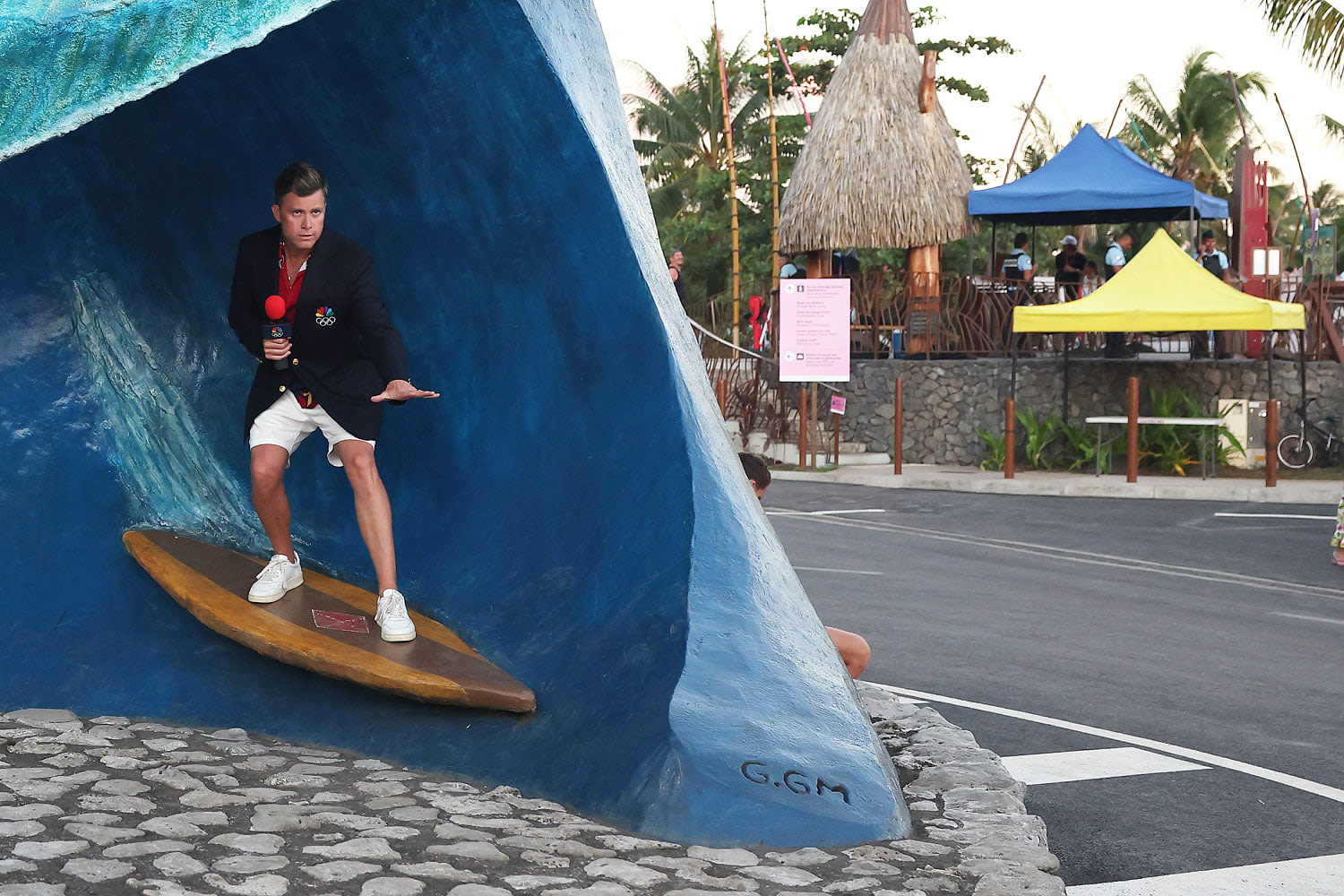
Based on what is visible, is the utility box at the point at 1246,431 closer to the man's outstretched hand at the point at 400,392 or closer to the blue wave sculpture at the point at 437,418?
the blue wave sculpture at the point at 437,418

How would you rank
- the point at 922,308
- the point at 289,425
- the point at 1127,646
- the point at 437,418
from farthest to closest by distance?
the point at 922,308 < the point at 1127,646 < the point at 437,418 < the point at 289,425

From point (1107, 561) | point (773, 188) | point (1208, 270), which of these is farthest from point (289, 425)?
point (773, 188)

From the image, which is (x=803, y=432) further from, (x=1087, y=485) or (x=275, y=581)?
(x=275, y=581)

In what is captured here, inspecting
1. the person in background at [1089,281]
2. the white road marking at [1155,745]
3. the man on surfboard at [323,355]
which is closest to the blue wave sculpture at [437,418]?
the man on surfboard at [323,355]

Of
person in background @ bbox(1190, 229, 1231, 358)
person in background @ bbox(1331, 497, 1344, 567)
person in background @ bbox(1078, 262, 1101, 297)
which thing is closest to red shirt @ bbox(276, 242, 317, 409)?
person in background @ bbox(1331, 497, 1344, 567)

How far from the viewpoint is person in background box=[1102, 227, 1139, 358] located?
880 inches

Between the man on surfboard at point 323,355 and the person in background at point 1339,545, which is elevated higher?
the man on surfboard at point 323,355

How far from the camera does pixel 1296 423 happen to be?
21.0 meters

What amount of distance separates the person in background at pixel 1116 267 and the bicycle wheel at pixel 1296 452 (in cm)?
261

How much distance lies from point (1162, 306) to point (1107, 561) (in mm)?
6934

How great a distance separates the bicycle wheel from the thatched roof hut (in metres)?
6.24

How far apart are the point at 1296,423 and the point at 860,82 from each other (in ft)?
27.8

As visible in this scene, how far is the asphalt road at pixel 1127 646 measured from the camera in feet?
18.3

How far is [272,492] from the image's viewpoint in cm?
530
